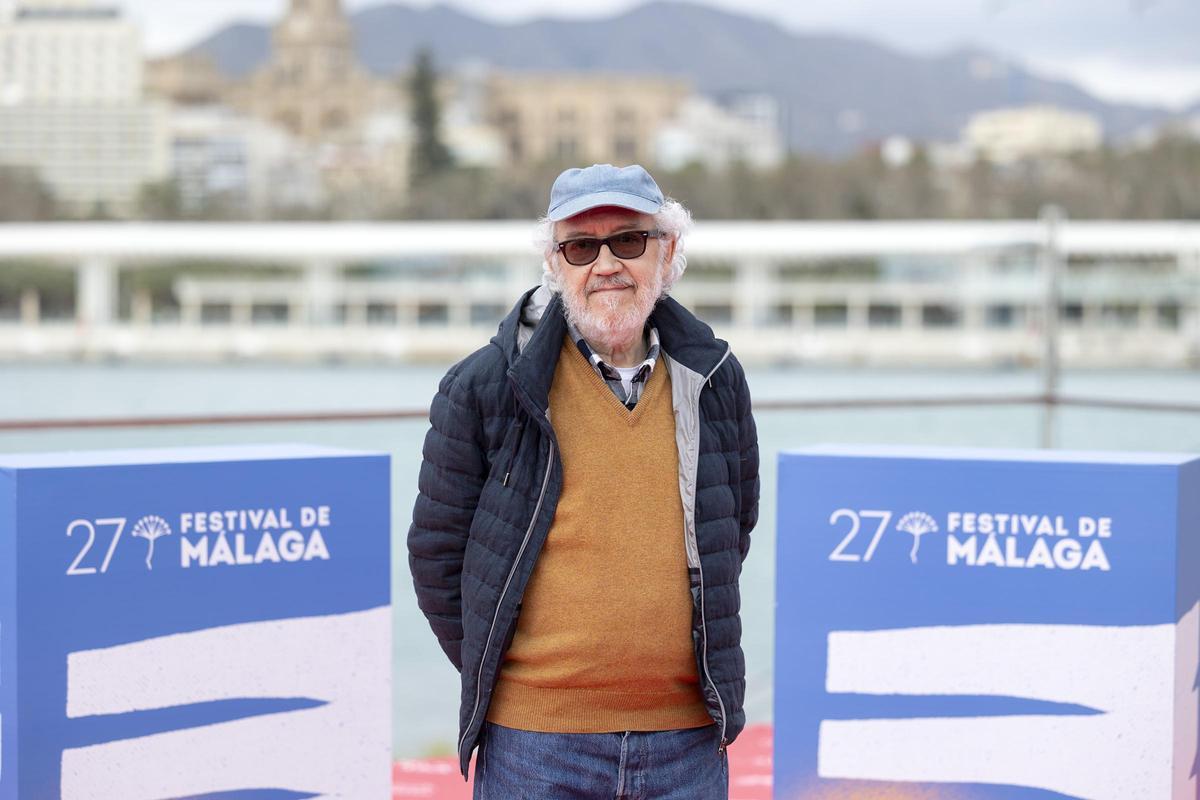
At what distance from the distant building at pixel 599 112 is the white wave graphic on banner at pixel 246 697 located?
13078 cm

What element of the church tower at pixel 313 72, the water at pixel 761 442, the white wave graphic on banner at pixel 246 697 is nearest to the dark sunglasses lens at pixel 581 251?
the white wave graphic on banner at pixel 246 697

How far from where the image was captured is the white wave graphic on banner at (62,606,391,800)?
90.4 inches

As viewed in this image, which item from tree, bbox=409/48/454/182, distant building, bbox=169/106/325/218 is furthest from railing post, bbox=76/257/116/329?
distant building, bbox=169/106/325/218

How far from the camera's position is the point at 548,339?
6.01 feet

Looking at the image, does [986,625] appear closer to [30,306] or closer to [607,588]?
[607,588]

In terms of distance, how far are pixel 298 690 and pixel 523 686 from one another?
79 centimetres

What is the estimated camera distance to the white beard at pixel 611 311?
5.98ft

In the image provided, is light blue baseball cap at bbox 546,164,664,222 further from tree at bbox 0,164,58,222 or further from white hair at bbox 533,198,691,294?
tree at bbox 0,164,58,222

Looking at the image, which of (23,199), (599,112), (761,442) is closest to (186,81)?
(599,112)

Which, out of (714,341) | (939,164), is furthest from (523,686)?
(939,164)

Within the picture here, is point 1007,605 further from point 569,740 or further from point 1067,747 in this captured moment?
point 569,740

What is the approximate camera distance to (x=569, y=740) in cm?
179

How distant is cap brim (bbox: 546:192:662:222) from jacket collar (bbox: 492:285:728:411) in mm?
119

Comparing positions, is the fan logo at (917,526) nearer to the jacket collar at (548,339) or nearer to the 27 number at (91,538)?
the jacket collar at (548,339)
